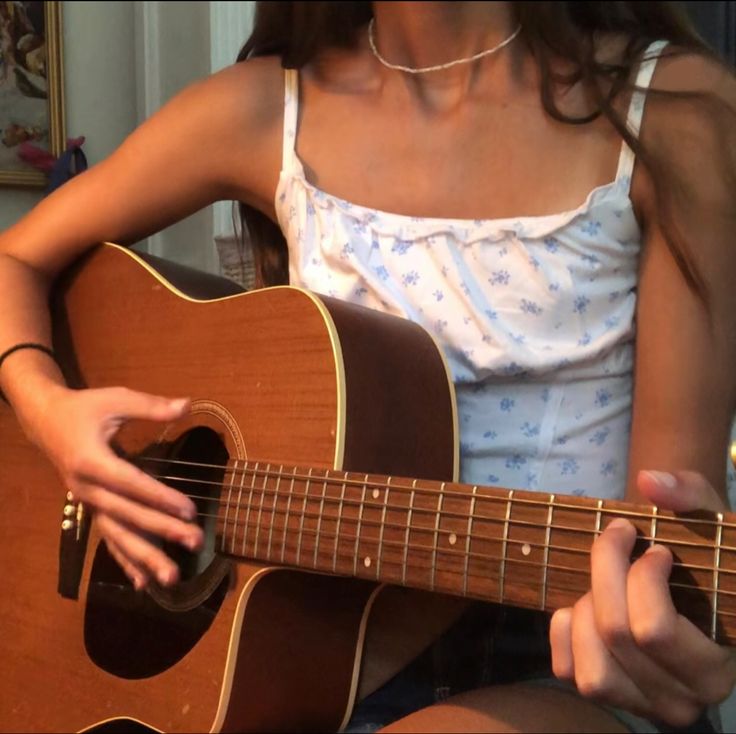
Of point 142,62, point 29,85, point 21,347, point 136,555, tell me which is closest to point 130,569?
point 136,555

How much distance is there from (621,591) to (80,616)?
1.50 ft

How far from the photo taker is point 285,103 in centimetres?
81

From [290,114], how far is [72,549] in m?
0.43

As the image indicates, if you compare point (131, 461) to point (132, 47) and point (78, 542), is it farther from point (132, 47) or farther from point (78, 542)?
point (132, 47)

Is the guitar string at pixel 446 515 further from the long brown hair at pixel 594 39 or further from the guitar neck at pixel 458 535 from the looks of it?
the long brown hair at pixel 594 39

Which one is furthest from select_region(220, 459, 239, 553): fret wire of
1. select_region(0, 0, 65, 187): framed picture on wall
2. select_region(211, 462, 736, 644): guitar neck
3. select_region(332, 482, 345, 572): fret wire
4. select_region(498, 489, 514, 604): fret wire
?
select_region(0, 0, 65, 187): framed picture on wall

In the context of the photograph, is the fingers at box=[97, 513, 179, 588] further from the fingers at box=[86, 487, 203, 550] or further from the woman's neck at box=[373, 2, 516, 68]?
the woman's neck at box=[373, 2, 516, 68]

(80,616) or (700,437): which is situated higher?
(700,437)

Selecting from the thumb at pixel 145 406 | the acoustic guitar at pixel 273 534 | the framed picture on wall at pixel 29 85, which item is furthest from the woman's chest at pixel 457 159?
the framed picture on wall at pixel 29 85

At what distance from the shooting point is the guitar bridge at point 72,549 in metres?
0.71

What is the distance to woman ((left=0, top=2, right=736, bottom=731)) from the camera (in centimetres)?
63

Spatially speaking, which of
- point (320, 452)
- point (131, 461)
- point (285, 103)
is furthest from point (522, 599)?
point (285, 103)

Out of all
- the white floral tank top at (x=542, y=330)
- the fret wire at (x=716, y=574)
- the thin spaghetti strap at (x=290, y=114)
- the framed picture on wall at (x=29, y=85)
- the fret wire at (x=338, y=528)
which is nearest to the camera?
the fret wire at (x=716, y=574)

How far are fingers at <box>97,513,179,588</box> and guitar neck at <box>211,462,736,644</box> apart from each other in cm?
4
